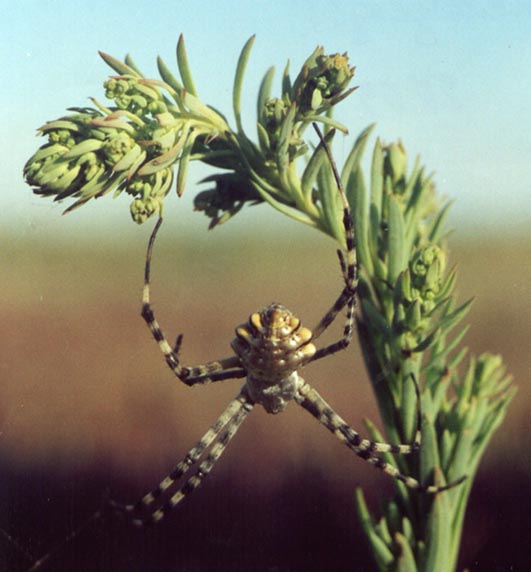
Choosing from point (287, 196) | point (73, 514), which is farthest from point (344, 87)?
point (73, 514)

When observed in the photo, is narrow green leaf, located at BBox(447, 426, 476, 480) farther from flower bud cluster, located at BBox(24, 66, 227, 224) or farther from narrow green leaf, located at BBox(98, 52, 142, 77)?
narrow green leaf, located at BBox(98, 52, 142, 77)

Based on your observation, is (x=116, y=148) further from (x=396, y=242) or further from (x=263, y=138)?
(x=396, y=242)

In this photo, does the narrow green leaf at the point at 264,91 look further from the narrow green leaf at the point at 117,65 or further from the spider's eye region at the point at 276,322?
the spider's eye region at the point at 276,322

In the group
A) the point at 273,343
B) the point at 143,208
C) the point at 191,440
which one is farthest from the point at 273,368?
the point at 191,440

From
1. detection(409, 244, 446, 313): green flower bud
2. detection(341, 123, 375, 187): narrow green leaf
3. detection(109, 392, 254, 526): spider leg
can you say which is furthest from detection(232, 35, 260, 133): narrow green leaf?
detection(109, 392, 254, 526): spider leg

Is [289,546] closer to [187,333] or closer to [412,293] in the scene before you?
[412,293]

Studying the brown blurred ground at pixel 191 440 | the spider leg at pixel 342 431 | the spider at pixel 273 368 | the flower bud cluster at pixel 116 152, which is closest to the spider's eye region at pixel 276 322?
the spider at pixel 273 368
